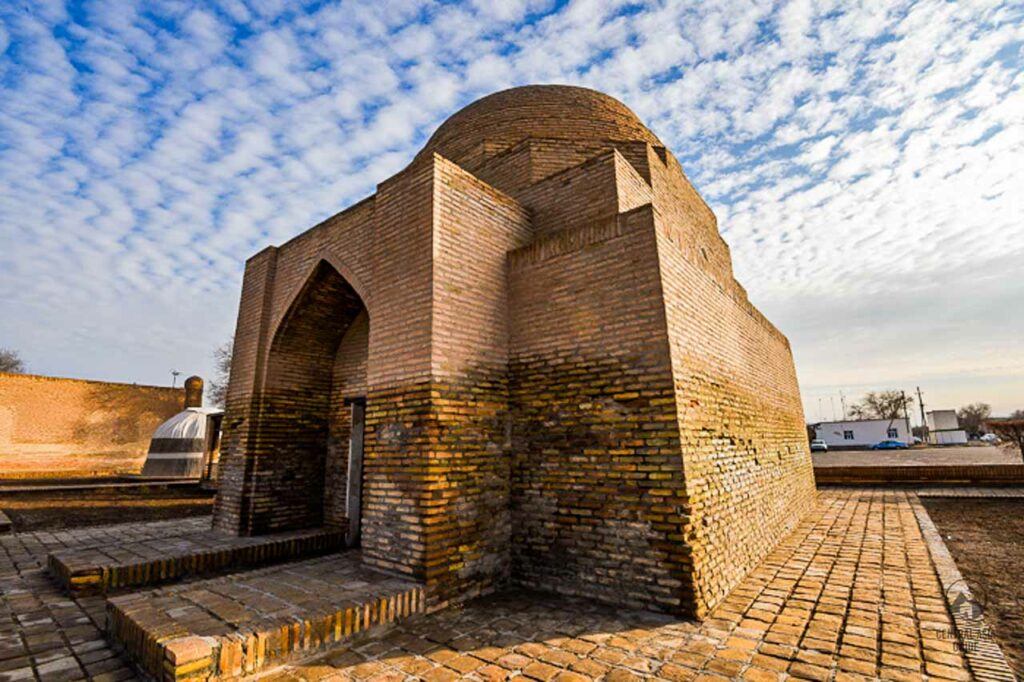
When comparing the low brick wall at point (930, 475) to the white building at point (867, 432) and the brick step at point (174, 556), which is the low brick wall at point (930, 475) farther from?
the white building at point (867, 432)

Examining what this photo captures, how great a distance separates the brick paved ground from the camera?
2986mm

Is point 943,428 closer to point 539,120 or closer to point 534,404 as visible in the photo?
point 539,120

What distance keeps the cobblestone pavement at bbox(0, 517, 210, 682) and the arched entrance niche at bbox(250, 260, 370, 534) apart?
1.96 meters

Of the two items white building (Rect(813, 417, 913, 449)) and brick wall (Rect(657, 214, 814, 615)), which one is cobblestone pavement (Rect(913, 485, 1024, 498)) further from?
white building (Rect(813, 417, 913, 449))

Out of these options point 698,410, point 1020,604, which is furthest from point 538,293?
point 1020,604

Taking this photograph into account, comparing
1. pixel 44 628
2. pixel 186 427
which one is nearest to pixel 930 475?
pixel 44 628

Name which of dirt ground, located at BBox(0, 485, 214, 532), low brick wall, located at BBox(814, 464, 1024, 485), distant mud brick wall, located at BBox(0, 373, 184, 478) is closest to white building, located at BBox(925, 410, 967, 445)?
low brick wall, located at BBox(814, 464, 1024, 485)

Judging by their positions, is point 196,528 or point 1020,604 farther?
point 196,528

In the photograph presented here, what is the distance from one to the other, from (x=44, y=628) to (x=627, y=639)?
4483 millimetres

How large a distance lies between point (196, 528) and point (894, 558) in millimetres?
9062

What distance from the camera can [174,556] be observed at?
5.17m

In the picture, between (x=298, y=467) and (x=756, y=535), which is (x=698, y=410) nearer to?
(x=756, y=535)

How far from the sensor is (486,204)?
18.1 feet

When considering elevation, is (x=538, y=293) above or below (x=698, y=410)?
above
